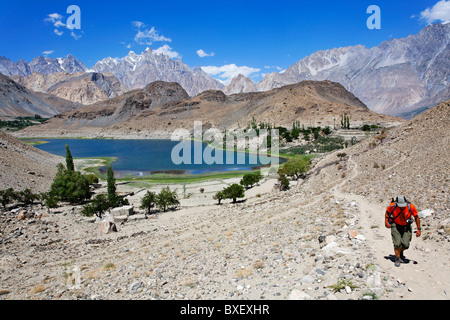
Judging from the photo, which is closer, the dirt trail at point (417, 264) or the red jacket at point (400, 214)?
the dirt trail at point (417, 264)

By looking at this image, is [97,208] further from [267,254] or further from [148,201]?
[267,254]

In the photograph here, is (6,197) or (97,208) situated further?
(6,197)

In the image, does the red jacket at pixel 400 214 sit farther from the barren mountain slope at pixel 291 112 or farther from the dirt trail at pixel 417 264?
the barren mountain slope at pixel 291 112

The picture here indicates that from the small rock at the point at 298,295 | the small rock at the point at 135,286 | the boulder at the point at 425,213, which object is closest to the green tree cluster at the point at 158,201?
the small rock at the point at 135,286

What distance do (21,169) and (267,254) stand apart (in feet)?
148

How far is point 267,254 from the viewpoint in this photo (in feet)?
34.4

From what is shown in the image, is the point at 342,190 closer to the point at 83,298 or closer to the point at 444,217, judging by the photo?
the point at 444,217

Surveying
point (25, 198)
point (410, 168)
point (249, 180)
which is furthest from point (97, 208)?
point (410, 168)

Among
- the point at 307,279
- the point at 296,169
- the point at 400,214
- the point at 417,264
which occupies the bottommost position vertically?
the point at 307,279

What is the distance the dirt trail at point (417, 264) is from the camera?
653 centimetres

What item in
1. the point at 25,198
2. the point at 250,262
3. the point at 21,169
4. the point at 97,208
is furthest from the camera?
the point at 21,169

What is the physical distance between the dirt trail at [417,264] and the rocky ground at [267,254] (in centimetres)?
3
